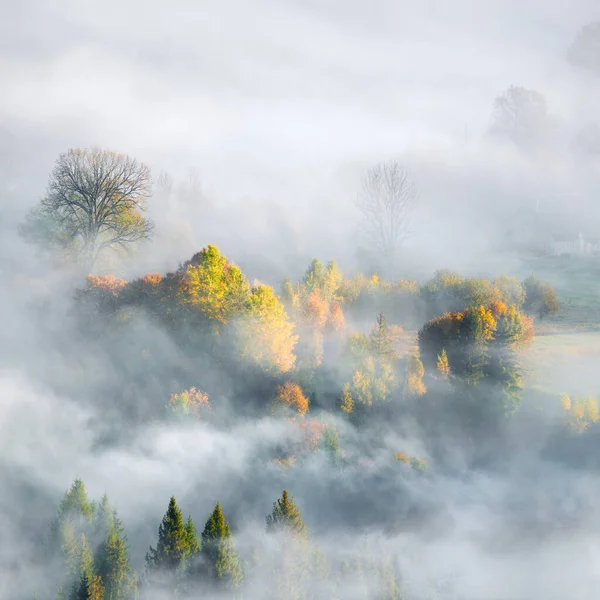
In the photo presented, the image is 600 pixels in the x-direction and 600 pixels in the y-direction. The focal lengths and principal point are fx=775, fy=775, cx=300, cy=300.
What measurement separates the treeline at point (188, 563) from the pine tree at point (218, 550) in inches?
4.3

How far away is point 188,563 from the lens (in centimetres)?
8519

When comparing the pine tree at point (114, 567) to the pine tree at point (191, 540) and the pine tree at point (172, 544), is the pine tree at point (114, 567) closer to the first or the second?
the pine tree at point (172, 544)

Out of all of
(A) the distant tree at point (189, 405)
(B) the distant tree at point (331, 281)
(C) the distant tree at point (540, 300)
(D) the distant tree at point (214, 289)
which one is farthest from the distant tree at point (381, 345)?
(C) the distant tree at point (540, 300)

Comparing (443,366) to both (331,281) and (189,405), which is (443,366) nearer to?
(331,281)

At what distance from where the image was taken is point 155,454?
341ft

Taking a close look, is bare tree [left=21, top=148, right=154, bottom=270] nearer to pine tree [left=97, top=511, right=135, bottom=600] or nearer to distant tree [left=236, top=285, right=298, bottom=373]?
distant tree [left=236, top=285, right=298, bottom=373]

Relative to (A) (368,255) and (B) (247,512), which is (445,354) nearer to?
(B) (247,512)

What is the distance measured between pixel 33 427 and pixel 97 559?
29.3 metres

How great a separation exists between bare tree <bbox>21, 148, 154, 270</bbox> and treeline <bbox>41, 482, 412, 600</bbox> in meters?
44.8

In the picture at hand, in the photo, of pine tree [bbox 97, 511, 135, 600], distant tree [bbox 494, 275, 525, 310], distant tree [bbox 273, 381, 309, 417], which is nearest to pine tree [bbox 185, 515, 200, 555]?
pine tree [bbox 97, 511, 135, 600]

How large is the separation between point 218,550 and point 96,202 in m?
59.4

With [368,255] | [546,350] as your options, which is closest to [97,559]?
[546,350]

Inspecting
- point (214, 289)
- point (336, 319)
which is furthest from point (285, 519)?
point (336, 319)

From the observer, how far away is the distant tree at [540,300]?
133000 mm
